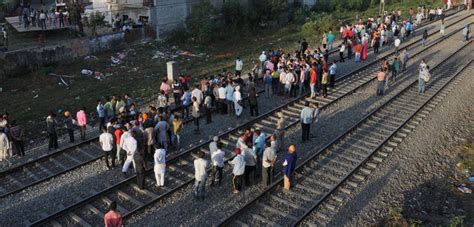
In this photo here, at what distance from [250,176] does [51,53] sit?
17506 mm

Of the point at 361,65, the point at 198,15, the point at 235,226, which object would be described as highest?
the point at 198,15

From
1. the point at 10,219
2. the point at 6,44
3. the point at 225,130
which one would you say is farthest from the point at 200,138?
the point at 6,44

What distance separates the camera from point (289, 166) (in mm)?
12531

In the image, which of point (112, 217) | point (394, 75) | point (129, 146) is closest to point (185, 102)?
point (129, 146)

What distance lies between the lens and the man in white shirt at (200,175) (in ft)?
38.9

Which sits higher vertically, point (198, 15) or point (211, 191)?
point (198, 15)

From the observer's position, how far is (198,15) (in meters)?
33.7

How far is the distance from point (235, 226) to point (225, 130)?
235 inches

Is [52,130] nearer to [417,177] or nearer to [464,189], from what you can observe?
[417,177]

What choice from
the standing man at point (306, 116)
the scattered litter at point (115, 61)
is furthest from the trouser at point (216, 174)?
the scattered litter at point (115, 61)

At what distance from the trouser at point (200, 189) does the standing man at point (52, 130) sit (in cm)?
573

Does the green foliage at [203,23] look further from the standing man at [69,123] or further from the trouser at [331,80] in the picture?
the standing man at [69,123]

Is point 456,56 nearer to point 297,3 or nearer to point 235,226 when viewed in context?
point 297,3

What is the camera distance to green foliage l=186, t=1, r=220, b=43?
31984 mm
